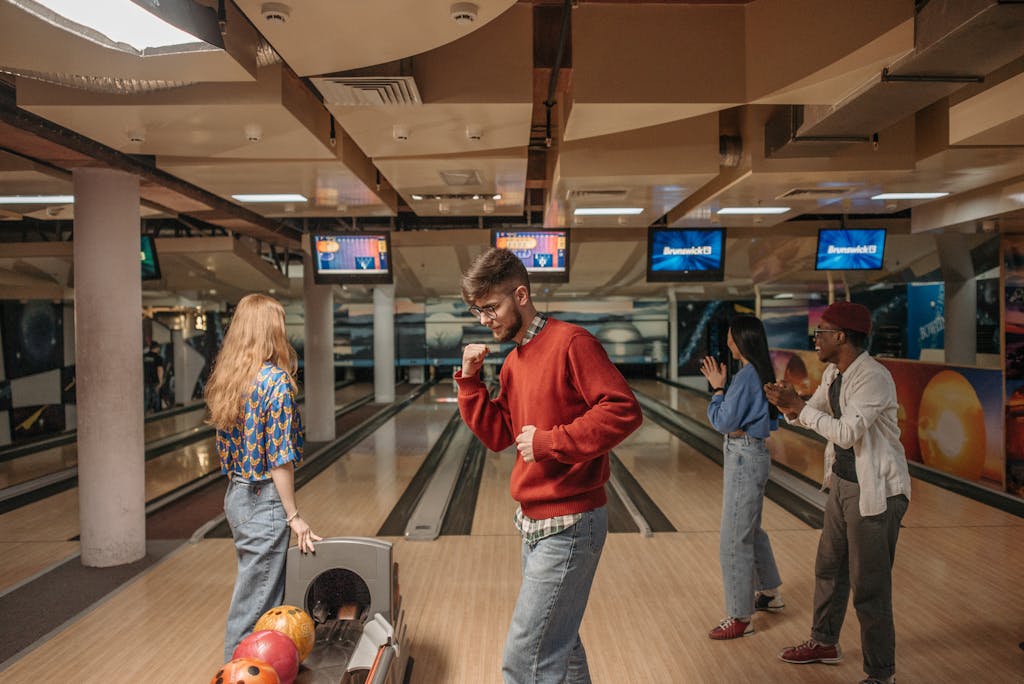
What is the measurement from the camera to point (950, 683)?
287cm

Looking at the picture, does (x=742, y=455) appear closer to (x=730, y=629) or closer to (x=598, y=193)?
(x=730, y=629)

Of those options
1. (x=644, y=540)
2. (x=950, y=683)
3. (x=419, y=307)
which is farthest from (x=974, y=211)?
(x=419, y=307)

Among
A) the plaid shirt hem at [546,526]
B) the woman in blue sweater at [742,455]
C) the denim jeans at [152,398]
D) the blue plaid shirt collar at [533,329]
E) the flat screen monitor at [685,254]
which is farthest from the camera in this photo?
the denim jeans at [152,398]

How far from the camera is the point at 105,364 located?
4.47 m

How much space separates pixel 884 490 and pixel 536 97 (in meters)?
3.06

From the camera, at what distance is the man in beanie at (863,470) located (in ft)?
8.52

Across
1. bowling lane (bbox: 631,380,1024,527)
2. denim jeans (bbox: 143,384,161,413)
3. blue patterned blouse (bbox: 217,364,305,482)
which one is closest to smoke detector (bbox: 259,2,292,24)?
blue patterned blouse (bbox: 217,364,305,482)

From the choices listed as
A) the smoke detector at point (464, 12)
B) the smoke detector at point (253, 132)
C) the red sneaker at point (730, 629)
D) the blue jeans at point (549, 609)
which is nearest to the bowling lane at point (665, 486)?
the red sneaker at point (730, 629)

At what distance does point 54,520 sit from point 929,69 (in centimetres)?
668

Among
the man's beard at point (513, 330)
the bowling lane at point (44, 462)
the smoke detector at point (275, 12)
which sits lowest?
the bowling lane at point (44, 462)

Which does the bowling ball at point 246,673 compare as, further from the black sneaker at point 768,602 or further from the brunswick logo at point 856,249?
the brunswick logo at point 856,249

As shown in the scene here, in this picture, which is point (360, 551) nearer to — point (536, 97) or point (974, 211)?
point (536, 97)

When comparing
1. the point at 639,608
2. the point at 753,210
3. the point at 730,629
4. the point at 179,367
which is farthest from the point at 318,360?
the point at 730,629

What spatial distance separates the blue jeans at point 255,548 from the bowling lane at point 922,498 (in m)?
4.65
